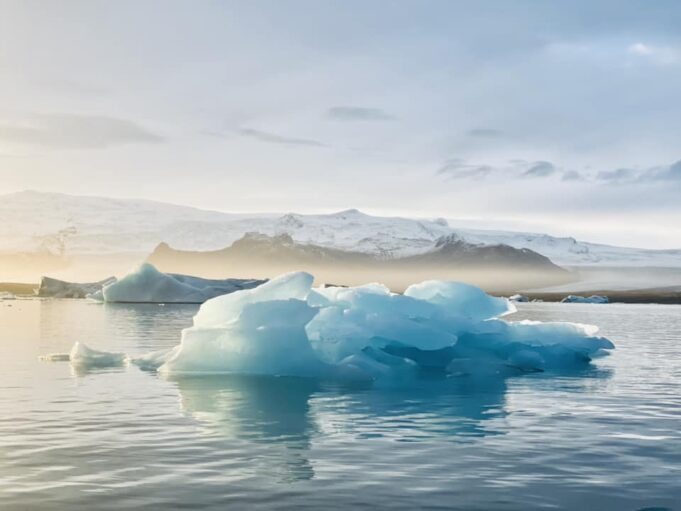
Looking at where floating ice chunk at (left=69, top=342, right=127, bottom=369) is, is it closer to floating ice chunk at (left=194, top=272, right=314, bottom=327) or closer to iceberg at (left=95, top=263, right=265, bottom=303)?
floating ice chunk at (left=194, top=272, right=314, bottom=327)

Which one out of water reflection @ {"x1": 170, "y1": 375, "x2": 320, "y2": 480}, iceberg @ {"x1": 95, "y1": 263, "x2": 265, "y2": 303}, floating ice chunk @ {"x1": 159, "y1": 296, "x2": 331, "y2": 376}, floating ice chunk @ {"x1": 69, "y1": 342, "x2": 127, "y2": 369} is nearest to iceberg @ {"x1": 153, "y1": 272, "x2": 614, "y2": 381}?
floating ice chunk @ {"x1": 159, "y1": 296, "x2": 331, "y2": 376}

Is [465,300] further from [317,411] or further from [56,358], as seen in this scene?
[56,358]

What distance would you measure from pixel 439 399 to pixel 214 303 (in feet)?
21.7

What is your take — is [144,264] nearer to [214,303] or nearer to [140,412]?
[214,303]

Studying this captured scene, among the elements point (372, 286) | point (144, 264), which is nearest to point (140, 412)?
point (372, 286)

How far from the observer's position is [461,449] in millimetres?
11531

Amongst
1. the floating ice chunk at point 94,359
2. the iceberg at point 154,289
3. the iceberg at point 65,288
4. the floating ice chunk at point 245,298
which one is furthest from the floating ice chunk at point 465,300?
the iceberg at point 65,288

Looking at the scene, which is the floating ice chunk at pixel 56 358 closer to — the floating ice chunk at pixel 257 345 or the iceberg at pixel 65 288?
the floating ice chunk at pixel 257 345

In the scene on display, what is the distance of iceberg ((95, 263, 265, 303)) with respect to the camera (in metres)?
80.9

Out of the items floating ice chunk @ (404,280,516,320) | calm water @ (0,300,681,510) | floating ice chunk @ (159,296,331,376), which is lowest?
calm water @ (0,300,681,510)

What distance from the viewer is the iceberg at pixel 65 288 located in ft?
359

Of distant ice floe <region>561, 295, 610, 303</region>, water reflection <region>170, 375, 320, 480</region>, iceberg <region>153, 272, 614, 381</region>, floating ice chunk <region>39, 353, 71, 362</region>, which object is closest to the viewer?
water reflection <region>170, 375, 320, 480</region>

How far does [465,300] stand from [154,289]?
202ft

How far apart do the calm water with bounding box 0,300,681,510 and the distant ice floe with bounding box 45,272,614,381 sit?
3.12ft
